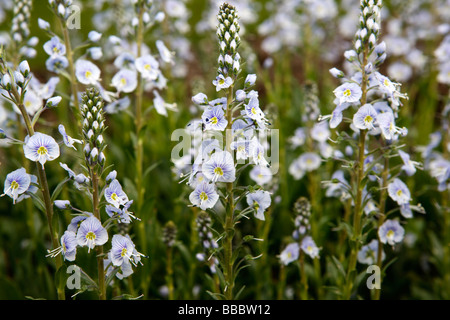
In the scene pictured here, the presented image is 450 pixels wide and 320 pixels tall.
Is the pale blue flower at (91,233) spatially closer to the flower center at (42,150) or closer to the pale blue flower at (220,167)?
the flower center at (42,150)

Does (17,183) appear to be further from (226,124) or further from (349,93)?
(349,93)

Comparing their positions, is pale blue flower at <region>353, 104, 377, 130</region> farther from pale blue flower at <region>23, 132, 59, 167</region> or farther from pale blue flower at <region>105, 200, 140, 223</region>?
pale blue flower at <region>23, 132, 59, 167</region>

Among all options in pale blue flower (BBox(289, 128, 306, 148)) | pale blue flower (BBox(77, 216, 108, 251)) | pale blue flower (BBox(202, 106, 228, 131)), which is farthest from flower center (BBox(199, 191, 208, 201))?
pale blue flower (BBox(289, 128, 306, 148))

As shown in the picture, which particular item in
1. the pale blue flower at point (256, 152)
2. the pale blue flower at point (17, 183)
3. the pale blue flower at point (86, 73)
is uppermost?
the pale blue flower at point (86, 73)

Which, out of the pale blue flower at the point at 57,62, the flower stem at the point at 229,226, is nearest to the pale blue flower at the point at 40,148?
the flower stem at the point at 229,226

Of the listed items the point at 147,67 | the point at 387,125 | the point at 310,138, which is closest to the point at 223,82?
the point at 387,125

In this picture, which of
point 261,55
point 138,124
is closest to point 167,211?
point 138,124

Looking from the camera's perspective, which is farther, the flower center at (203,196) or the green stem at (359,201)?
the green stem at (359,201)
